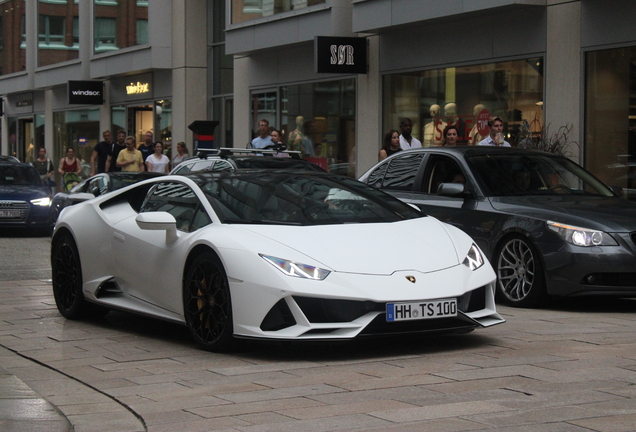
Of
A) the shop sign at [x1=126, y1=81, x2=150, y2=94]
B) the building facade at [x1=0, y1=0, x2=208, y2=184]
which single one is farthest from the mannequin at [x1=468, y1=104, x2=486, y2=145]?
the shop sign at [x1=126, y1=81, x2=150, y2=94]

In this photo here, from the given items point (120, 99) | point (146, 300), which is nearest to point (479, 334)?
point (146, 300)

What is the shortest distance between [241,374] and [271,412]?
1.06m

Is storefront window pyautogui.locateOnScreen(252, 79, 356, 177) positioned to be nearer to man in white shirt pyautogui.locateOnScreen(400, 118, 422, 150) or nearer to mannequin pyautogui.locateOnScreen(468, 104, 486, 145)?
mannequin pyautogui.locateOnScreen(468, 104, 486, 145)

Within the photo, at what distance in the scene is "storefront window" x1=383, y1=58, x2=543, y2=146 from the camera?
1672 cm

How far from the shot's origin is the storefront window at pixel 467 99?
16719 millimetres

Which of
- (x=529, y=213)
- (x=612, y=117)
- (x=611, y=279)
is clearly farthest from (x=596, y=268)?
(x=612, y=117)

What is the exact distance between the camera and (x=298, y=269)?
6.60m

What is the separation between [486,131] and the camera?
1766 cm

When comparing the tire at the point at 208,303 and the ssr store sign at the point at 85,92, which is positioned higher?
the ssr store sign at the point at 85,92

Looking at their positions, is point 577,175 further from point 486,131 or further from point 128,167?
point 128,167

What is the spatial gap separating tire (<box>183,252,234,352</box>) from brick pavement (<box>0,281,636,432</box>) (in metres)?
0.12

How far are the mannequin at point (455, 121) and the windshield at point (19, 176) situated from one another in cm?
865

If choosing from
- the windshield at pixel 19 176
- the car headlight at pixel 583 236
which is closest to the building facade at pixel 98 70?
the windshield at pixel 19 176

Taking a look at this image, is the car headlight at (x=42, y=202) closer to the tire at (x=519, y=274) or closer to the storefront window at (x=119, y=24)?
the storefront window at (x=119, y=24)
